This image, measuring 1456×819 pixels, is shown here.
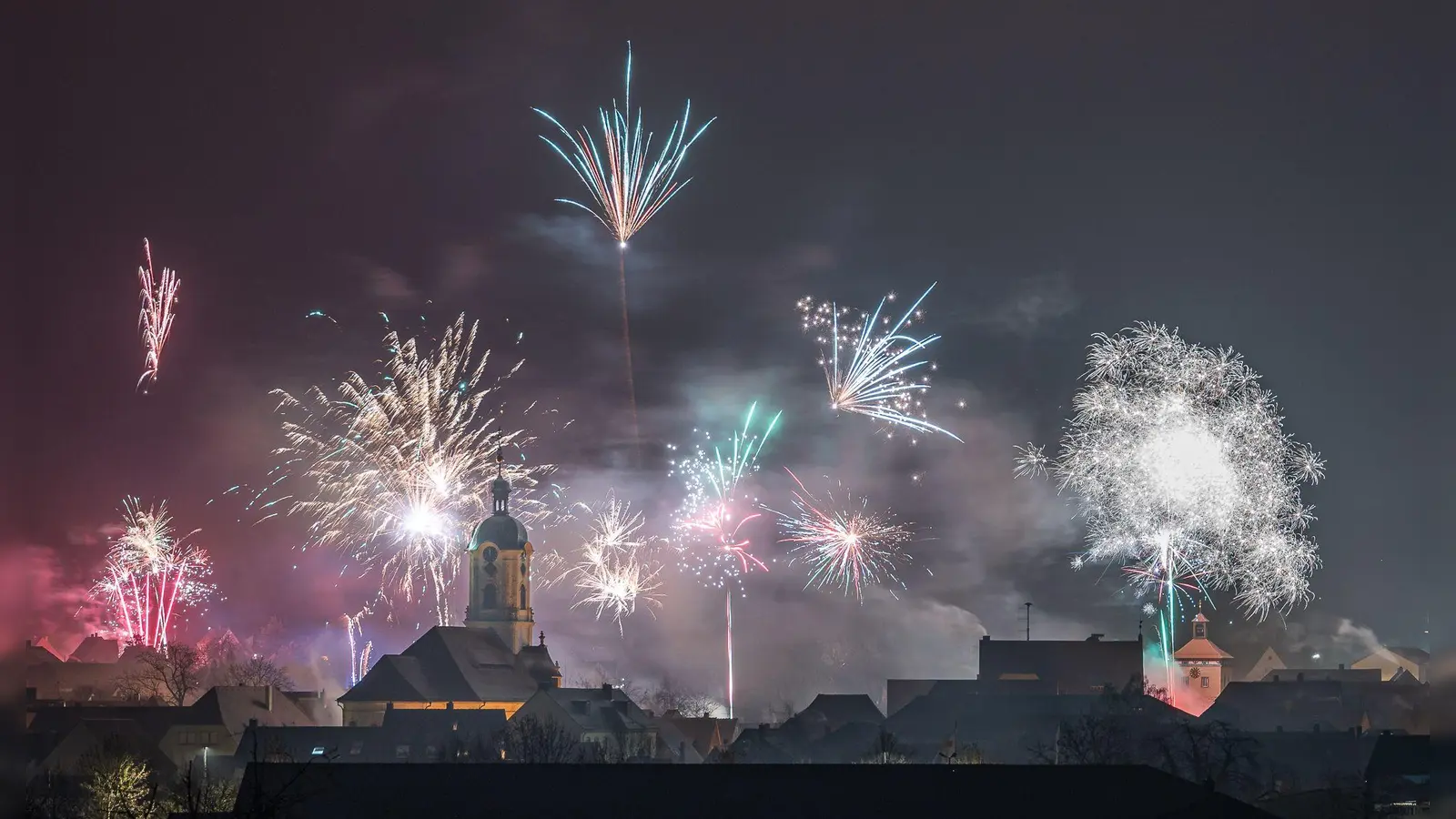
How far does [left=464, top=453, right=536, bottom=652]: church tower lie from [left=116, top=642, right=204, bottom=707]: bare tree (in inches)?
1129

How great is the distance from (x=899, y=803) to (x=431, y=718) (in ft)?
242

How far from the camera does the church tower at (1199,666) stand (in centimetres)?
15312

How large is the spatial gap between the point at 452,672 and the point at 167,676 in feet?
113

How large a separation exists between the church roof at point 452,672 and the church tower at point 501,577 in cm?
128

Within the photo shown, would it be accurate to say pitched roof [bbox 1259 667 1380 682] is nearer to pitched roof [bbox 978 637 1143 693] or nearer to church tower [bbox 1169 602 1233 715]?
church tower [bbox 1169 602 1233 715]

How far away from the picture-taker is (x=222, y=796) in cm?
7325

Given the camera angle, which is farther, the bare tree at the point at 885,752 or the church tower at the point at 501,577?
the church tower at the point at 501,577

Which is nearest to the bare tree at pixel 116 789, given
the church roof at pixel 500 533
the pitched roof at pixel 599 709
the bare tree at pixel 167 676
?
the pitched roof at pixel 599 709

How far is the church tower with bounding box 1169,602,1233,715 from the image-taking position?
153m

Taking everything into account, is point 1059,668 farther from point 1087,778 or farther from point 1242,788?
point 1087,778

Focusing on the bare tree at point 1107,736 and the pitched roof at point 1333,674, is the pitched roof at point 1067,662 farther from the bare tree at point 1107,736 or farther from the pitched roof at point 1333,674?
the bare tree at point 1107,736

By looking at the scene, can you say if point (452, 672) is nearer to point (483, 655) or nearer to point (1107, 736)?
point (483, 655)

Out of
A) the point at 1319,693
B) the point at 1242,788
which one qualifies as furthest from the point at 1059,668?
the point at 1242,788

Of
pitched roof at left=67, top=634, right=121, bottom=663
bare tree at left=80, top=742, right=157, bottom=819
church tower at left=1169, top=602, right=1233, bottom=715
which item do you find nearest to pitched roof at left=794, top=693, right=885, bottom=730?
church tower at left=1169, top=602, right=1233, bottom=715
